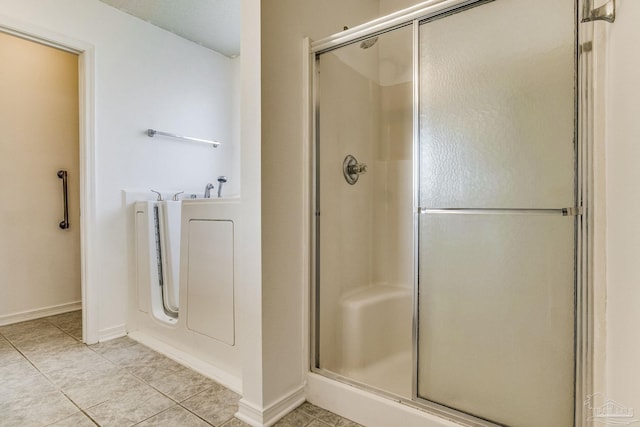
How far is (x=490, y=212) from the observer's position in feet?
4.05

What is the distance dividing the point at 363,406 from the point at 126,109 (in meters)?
2.37

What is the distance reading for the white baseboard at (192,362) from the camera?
5.54ft

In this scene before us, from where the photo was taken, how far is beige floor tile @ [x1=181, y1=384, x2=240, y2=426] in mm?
1422

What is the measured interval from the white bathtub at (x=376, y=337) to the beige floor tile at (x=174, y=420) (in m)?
0.69

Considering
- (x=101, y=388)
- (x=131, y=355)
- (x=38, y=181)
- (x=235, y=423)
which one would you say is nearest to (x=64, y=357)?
(x=131, y=355)

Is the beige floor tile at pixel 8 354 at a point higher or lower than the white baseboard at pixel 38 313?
lower

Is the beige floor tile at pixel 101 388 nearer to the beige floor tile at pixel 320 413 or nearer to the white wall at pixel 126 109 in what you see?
the white wall at pixel 126 109

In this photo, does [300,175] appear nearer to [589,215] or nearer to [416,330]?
[416,330]

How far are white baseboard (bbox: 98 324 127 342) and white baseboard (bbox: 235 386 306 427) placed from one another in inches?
52.6
